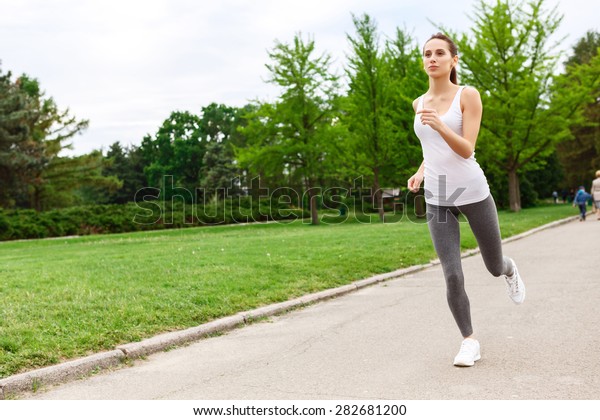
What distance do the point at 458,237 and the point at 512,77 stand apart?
1062 inches

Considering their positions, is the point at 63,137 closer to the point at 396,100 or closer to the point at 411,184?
the point at 396,100

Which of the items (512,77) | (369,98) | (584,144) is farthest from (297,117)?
(584,144)

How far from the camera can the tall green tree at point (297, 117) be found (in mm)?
28781

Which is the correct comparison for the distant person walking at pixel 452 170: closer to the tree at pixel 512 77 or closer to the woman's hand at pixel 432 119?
the woman's hand at pixel 432 119

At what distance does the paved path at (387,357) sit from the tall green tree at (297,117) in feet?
69.4

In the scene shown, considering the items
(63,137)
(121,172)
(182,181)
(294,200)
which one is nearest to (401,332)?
(294,200)

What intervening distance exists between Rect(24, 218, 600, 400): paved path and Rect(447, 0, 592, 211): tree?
2200 cm

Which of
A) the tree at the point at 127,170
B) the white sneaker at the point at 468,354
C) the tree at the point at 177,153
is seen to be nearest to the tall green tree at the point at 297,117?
the white sneaker at the point at 468,354

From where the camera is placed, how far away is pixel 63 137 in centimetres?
4822

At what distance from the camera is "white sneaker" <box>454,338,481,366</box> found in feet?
14.5

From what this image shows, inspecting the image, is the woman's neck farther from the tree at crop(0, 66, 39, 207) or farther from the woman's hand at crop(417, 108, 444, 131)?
the tree at crop(0, 66, 39, 207)

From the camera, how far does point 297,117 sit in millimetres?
28625

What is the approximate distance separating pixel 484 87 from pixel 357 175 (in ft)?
23.6

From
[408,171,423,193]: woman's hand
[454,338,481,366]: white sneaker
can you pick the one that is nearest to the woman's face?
[408,171,423,193]: woman's hand
